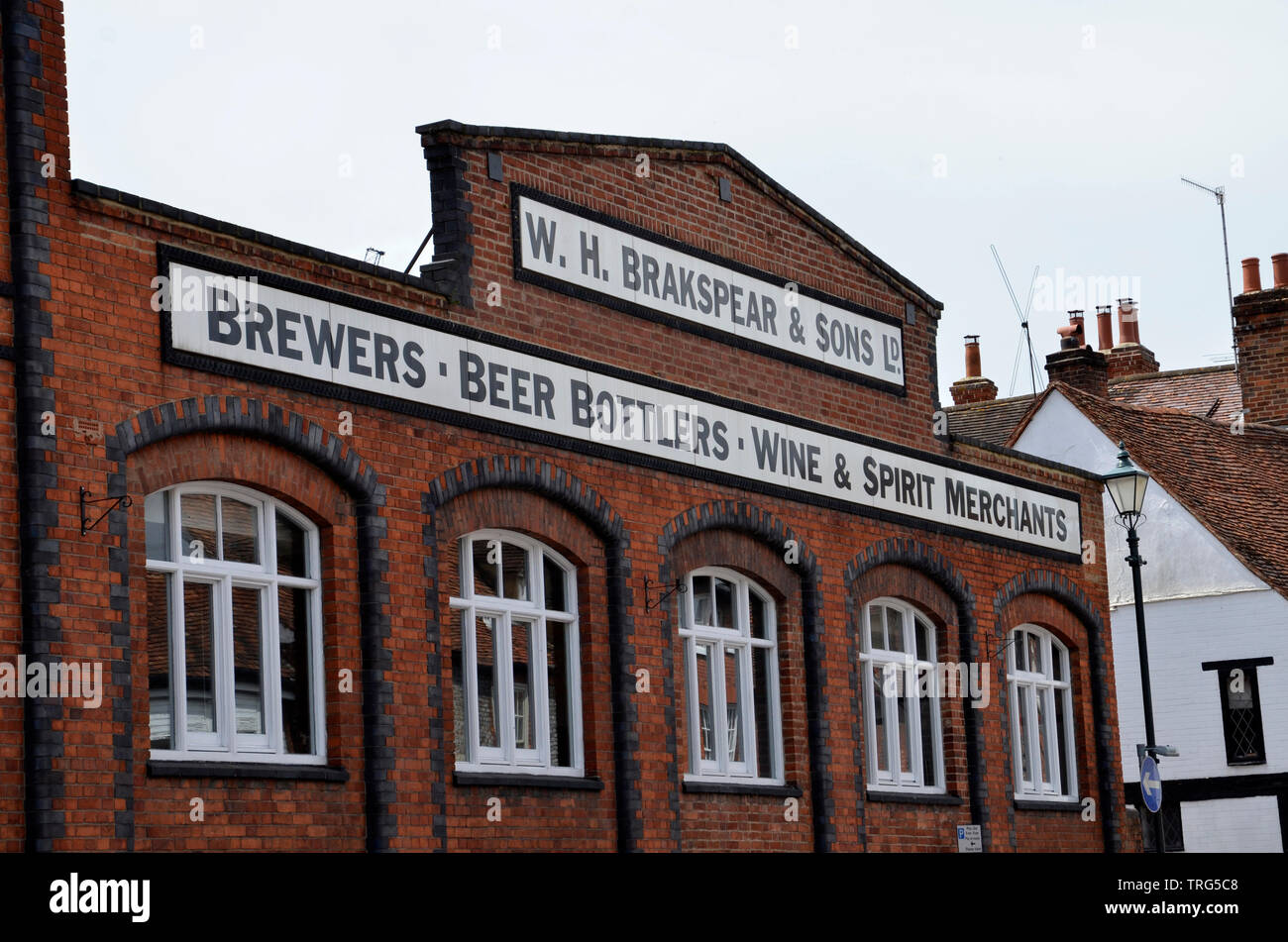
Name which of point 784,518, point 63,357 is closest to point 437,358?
point 63,357

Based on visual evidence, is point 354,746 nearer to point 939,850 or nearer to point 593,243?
point 593,243

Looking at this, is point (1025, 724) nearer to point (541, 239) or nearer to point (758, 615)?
point (758, 615)

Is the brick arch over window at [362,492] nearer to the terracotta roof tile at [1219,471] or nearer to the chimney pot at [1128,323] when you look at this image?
the terracotta roof tile at [1219,471]

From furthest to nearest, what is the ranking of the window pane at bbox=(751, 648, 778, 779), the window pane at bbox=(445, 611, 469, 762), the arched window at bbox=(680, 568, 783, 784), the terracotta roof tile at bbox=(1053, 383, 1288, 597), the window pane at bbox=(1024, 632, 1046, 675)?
the terracotta roof tile at bbox=(1053, 383, 1288, 597) → the window pane at bbox=(1024, 632, 1046, 675) → the window pane at bbox=(751, 648, 778, 779) → the arched window at bbox=(680, 568, 783, 784) → the window pane at bbox=(445, 611, 469, 762)

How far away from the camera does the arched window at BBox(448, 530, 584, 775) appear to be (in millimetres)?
16594

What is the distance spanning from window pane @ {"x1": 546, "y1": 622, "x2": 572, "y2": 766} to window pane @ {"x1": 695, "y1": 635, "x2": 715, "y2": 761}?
6.38 ft

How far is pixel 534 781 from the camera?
54.9 feet

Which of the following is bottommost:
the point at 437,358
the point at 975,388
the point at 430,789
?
the point at 430,789

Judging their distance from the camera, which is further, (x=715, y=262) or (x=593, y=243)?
(x=715, y=262)

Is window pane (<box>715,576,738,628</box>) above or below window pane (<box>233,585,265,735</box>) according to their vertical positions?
above

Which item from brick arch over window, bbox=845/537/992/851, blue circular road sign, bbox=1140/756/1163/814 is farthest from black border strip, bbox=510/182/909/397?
blue circular road sign, bbox=1140/756/1163/814

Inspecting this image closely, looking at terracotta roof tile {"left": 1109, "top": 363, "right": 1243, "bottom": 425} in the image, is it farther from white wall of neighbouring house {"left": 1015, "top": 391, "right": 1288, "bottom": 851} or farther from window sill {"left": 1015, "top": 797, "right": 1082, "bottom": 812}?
window sill {"left": 1015, "top": 797, "right": 1082, "bottom": 812}
